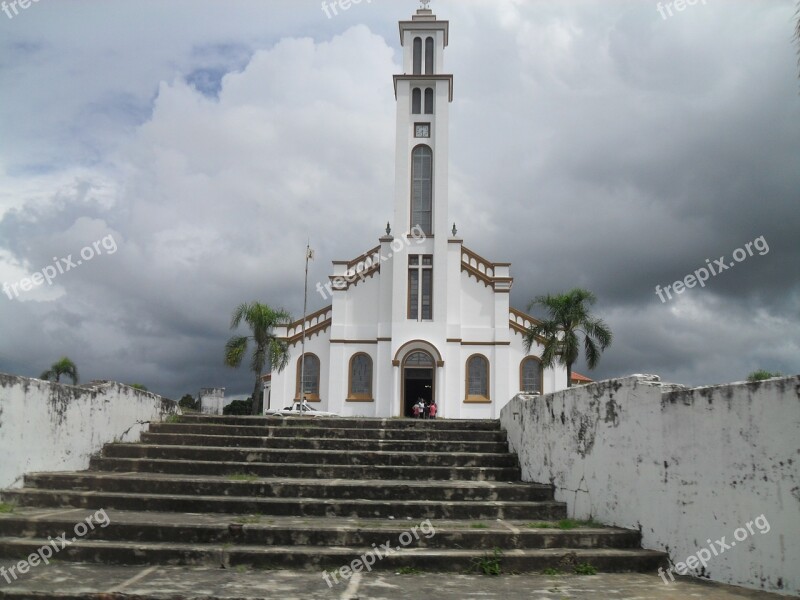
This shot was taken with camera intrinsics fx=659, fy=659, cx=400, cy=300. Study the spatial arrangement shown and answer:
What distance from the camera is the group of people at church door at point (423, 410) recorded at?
2410cm

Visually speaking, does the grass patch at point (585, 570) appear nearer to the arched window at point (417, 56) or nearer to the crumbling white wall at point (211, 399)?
the crumbling white wall at point (211, 399)

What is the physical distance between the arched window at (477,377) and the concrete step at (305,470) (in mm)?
18308

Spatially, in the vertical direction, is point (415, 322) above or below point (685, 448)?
above

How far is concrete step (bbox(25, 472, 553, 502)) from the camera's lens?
786 cm

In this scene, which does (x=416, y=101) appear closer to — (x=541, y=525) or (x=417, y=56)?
(x=417, y=56)

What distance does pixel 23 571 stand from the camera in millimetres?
5754

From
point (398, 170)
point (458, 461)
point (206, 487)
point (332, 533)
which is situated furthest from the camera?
point (398, 170)

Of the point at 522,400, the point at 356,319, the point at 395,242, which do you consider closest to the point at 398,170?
the point at 395,242

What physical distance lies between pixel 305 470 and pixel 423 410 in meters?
16.2

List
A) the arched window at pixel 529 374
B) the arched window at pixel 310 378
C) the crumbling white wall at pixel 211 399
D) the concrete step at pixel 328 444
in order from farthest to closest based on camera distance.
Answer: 1. the arched window at pixel 310 378
2. the arched window at pixel 529 374
3. the crumbling white wall at pixel 211 399
4. the concrete step at pixel 328 444

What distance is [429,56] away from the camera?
30.5 meters

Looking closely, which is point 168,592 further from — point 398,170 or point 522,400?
point 398,170

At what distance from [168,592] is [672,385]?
496 cm
